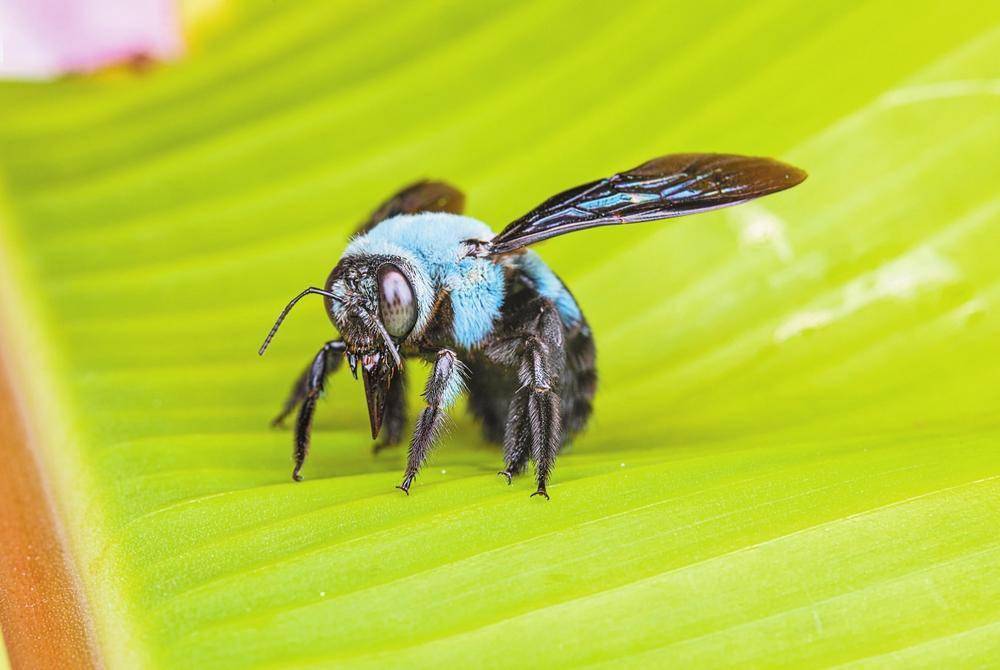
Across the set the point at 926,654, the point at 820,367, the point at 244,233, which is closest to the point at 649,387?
the point at 820,367

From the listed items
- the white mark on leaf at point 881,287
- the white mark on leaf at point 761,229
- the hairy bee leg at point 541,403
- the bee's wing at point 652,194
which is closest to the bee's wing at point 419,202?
the bee's wing at point 652,194

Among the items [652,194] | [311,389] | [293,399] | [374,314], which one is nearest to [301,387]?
[293,399]

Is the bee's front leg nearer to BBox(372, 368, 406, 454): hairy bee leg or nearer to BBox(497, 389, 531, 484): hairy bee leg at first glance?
BBox(372, 368, 406, 454): hairy bee leg

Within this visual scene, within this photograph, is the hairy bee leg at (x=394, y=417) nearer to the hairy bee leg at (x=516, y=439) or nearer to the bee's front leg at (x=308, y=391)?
the bee's front leg at (x=308, y=391)

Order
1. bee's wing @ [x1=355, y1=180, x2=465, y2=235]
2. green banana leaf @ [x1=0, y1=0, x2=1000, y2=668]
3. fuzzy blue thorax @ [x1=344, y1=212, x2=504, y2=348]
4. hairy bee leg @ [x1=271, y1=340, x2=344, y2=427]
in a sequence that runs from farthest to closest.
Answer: bee's wing @ [x1=355, y1=180, x2=465, y2=235] → hairy bee leg @ [x1=271, y1=340, x2=344, y2=427] → fuzzy blue thorax @ [x1=344, y1=212, x2=504, y2=348] → green banana leaf @ [x1=0, y1=0, x2=1000, y2=668]

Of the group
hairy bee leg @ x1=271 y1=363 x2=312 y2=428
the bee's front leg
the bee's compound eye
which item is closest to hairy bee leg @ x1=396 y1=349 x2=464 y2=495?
the bee's compound eye

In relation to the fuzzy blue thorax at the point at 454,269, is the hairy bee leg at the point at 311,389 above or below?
below

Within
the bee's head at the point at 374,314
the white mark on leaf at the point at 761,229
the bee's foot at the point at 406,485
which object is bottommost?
the bee's foot at the point at 406,485
